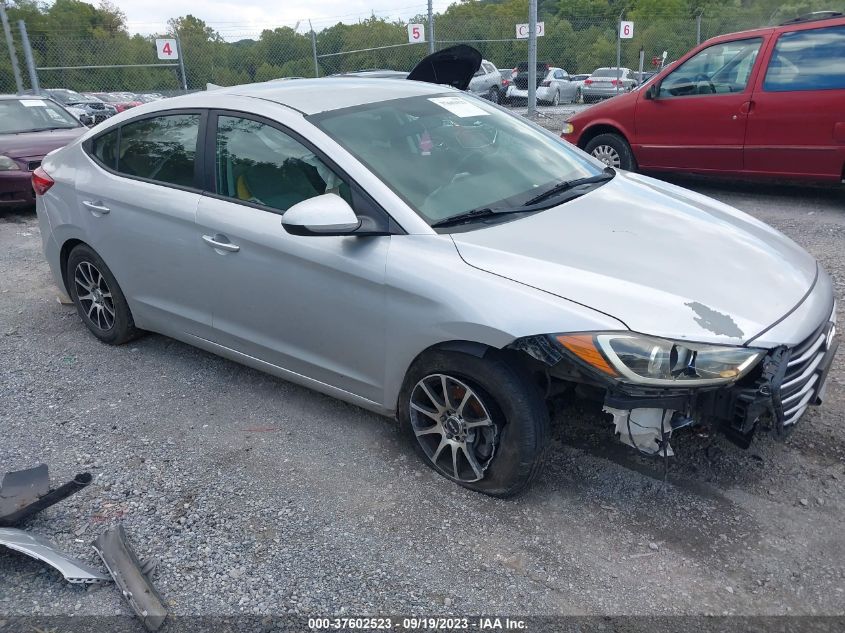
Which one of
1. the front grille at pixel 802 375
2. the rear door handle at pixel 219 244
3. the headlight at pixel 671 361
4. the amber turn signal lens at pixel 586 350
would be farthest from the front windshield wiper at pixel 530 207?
the front grille at pixel 802 375

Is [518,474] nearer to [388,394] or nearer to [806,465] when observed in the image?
[388,394]

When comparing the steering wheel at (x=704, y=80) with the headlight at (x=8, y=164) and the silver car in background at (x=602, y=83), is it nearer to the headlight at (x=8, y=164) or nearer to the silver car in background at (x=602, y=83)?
the headlight at (x=8, y=164)

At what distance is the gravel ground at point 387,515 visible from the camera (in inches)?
97.7

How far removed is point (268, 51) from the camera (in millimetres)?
17766

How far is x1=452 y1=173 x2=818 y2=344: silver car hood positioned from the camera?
8.36 ft

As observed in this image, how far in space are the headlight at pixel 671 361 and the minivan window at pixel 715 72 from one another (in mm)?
5451

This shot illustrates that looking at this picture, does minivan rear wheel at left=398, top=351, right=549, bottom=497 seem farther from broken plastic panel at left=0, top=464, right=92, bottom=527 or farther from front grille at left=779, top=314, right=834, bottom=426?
broken plastic panel at left=0, top=464, right=92, bottom=527

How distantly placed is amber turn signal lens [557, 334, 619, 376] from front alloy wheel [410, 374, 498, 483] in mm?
452

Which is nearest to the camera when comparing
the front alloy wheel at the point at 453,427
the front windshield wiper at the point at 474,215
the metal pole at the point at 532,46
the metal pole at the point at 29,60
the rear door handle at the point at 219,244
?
the front alloy wheel at the point at 453,427

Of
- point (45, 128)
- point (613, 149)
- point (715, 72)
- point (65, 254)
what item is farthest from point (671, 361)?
point (45, 128)

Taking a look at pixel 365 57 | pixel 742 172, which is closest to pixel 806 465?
pixel 742 172

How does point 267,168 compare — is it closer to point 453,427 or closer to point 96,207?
point 96,207

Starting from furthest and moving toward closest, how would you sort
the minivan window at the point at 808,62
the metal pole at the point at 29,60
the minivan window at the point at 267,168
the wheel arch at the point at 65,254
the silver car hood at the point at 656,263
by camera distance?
1. the metal pole at the point at 29,60
2. the minivan window at the point at 808,62
3. the wheel arch at the point at 65,254
4. the minivan window at the point at 267,168
5. the silver car hood at the point at 656,263

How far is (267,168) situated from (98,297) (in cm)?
173
